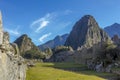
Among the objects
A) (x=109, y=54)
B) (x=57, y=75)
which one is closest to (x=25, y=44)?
(x=109, y=54)

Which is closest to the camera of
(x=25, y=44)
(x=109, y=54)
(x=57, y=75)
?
(x=57, y=75)

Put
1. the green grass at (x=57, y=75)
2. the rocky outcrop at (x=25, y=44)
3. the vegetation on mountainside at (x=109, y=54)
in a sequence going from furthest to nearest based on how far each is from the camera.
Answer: the rocky outcrop at (x=25, y=44)
the vegetation on mountainside at (x=109, y=54)
the green grass at (x=57, y=75)

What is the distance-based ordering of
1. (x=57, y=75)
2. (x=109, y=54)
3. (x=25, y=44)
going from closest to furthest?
(x=57, y=75), (x=109, y=54), (x=25, y=44)

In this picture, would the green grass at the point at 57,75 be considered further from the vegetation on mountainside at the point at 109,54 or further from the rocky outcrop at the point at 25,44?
the rocky outcrop at the point at 25,44

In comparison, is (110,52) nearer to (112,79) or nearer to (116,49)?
(116,49)

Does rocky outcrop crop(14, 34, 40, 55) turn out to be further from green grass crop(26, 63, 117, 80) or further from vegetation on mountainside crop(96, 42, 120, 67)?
green grass crop(26, 63, 117, 80)

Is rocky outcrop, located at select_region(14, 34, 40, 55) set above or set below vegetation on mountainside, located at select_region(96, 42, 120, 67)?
above

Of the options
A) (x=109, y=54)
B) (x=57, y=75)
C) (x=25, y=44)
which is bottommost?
(x=57, y=75)

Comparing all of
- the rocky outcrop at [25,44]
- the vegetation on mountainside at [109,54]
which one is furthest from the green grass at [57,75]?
the rocky outcrop at [25,44]

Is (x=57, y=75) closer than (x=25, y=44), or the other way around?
(x=57, y=75)

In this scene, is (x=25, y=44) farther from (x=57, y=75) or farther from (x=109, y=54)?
(x=57, y=75)

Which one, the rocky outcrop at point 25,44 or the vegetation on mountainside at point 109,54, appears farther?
the rocky outcrop at point 25,44

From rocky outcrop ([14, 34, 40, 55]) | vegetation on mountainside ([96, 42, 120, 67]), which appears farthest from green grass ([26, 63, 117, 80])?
rocky outcrop ([14, 34, 40, 55])

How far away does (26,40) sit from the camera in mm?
184250
